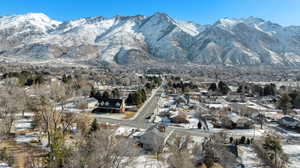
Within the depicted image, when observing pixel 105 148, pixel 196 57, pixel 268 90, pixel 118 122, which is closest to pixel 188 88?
pixel 268 90

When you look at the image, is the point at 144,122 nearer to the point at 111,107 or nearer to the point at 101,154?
the point at 111,107

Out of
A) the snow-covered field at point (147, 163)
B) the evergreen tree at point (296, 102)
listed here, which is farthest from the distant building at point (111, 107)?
the evergreen tree at point (296, 102)

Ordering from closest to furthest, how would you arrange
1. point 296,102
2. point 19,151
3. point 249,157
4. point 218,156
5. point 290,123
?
point 218,156 < point 19,151 < point 249,157 < point 290,123 < point 296,102

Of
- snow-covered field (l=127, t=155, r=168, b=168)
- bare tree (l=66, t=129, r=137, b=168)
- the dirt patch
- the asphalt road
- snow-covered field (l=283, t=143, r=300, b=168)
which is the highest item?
bare tree (l=66, t=129, r=137, b=168)

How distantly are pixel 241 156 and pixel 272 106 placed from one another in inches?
1262

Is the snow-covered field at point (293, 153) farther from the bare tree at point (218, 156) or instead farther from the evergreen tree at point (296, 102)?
the evergreen tree at point (296, 102)

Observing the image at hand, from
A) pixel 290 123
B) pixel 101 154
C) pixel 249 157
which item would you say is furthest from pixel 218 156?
pixel 290 123

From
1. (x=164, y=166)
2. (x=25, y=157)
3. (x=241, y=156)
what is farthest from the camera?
(x=241, y=156)

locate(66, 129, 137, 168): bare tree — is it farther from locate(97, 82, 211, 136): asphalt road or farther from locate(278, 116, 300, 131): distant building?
locate(278, 116, 300, 131): distant building

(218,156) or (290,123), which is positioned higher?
(290,123)

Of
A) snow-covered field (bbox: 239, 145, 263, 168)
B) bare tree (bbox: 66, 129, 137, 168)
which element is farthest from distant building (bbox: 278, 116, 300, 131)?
bare tree (bbox: 66, 129, 137, 168)

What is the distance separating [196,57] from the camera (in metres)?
198

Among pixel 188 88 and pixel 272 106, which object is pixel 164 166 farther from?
pixel 188 88

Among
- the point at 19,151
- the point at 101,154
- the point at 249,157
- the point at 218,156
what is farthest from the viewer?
the point at 249,157
